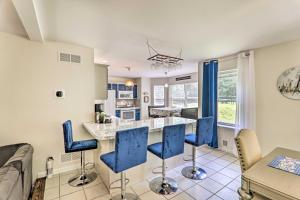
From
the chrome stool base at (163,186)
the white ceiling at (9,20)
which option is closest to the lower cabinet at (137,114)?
the chrome stool base at (163,186)

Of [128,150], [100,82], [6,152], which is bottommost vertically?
[6,152]

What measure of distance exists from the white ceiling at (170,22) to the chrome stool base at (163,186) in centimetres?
240

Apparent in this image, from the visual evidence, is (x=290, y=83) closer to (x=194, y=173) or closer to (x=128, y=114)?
(x=194, y=173)

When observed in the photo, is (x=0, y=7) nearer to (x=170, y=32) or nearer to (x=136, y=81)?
(x=170, y=32)

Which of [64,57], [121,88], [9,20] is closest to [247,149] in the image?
[64,57]

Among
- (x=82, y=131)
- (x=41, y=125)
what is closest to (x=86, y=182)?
(x=82, y=131)

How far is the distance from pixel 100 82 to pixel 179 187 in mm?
2920

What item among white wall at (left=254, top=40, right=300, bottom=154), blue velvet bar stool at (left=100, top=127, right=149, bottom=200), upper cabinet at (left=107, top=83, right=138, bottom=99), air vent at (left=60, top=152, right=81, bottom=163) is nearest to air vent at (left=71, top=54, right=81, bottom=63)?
air vent at (left=60, top=152, right=81, bottom=163)

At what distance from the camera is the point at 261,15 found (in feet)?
6.15

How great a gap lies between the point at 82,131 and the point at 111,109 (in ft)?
10.5

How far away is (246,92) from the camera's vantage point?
3.30 meters

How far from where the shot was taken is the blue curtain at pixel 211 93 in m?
Answer: 3.95

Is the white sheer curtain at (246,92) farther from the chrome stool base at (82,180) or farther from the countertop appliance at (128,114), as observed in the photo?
the countertop appliance at (128,114)

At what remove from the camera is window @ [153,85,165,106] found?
332 inches
